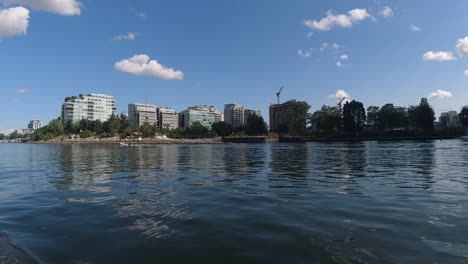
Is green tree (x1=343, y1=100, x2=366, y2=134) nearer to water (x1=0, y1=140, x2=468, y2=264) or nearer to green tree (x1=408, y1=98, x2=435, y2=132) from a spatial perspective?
green tree (x1=408, y1=98, x2=435, y2=132)

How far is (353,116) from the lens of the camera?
194875mm

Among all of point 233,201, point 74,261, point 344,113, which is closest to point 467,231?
point 233,201

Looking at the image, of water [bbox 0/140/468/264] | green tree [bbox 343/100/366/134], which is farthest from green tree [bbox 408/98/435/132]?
water [bbox 0/140/468/264]

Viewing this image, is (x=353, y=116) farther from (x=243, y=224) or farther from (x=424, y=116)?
(x=243, y=224)

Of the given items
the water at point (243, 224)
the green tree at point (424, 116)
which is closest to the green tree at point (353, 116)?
the green tree at point (424, 116)

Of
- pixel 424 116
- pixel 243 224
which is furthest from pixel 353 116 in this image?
pixel 243 224

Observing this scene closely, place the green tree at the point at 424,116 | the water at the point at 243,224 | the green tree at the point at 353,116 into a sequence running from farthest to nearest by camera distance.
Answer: the green tree at the point at 353,116
the green tree at the point at 424,116
the water at the point at 243,224

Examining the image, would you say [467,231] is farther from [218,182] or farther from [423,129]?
[423,129]

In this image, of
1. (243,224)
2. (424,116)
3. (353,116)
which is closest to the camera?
(243,224)

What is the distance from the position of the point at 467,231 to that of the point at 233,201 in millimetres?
8454

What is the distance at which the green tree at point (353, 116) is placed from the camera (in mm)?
193625

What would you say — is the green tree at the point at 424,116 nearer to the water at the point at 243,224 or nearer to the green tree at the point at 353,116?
the green tree at the point at 353,116

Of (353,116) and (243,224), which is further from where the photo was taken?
(353,116)

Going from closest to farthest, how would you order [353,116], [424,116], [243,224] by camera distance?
1. [243,224]
2. [424,116]
3. [353,116]
